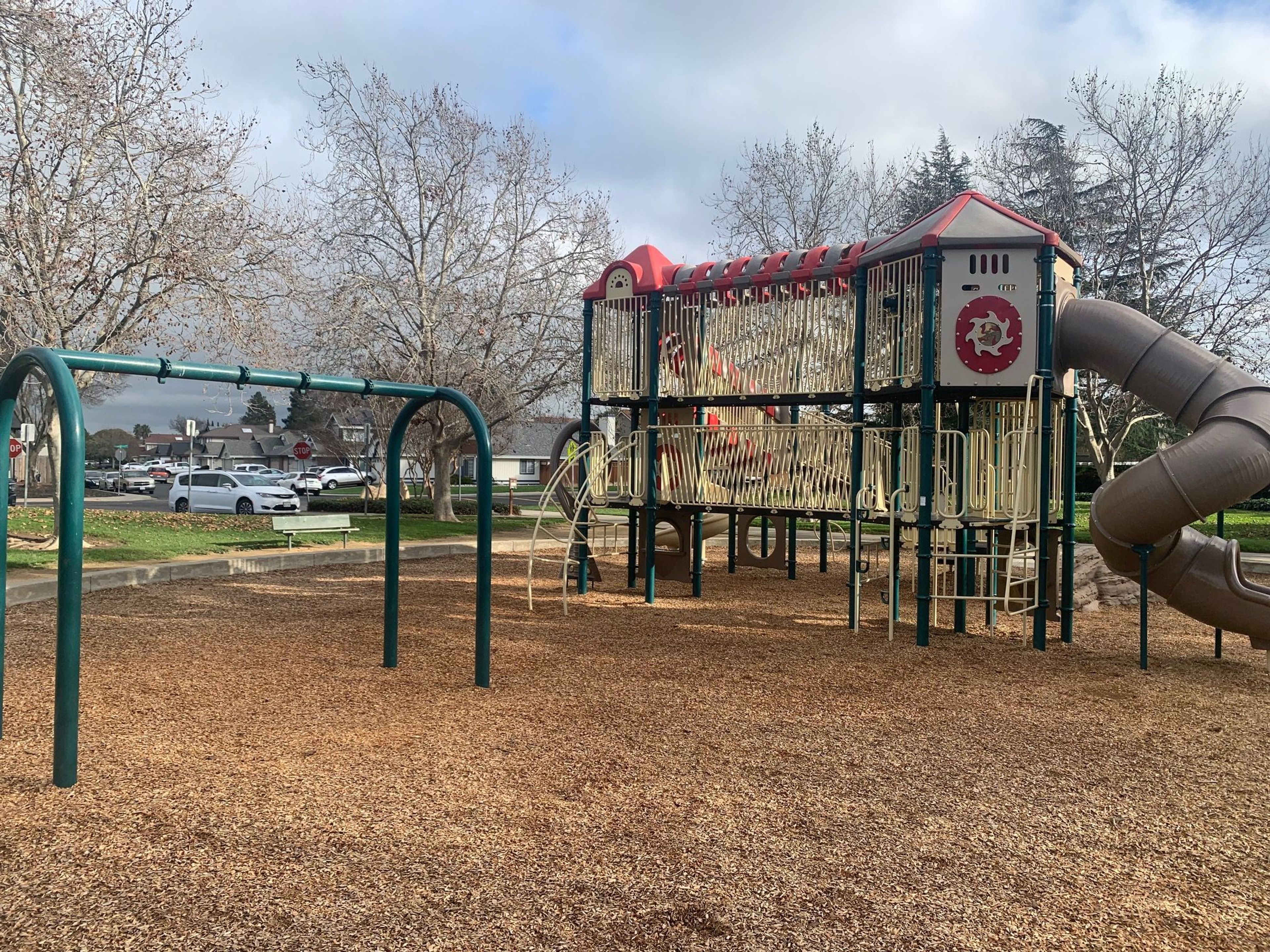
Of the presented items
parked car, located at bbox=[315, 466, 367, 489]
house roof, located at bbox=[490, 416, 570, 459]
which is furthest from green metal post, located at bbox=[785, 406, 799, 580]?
house roof, located at bbox=[490, 416, 570, 459]

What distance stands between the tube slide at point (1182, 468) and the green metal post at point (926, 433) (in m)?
1.38

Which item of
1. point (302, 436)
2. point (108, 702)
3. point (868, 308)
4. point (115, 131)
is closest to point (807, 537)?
point (868, 308)

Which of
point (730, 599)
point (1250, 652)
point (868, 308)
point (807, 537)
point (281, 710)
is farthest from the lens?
point (807, 537)

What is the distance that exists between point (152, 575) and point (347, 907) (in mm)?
11422

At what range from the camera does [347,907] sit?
11.4 ft

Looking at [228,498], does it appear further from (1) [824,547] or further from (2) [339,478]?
(2) [339,478]

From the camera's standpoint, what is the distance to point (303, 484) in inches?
1729

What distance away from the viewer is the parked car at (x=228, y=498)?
2912cm

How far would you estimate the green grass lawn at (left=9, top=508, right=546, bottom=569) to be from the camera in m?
15.2

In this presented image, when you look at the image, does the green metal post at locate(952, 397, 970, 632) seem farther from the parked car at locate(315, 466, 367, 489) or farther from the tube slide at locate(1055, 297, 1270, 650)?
the parked car at locate(315, 466, 367, 489)

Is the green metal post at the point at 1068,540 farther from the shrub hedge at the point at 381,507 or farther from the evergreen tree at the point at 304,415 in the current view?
the evergreen tree at the point at 304,415

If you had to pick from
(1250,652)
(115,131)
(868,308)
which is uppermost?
(115,131)

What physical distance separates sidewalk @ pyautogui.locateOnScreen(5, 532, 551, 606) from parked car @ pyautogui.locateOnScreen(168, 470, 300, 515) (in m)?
10.5

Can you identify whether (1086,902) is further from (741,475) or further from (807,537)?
(807,537)
